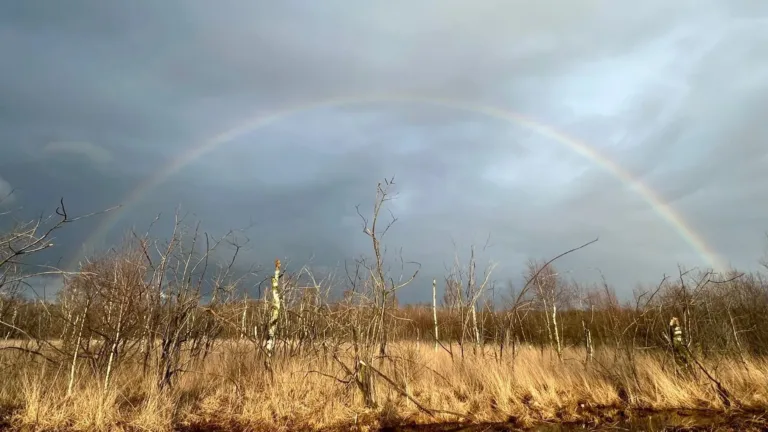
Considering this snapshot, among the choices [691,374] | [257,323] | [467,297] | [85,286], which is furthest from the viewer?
[467,297]

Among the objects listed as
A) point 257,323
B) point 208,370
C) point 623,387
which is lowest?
point 623,387

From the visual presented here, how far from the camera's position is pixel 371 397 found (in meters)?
9.90

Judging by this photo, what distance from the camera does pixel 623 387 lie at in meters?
11.3

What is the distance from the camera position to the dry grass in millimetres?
8484

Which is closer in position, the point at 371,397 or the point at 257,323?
the point at 371,397

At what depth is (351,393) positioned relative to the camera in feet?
32.8

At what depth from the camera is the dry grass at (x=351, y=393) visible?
27.8ft

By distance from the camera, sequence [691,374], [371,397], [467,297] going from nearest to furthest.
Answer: [371,397], [691,374], [467,297]

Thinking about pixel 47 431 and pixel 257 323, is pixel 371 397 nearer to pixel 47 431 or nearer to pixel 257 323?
pixel 257 323

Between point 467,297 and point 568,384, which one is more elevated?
point 467,297

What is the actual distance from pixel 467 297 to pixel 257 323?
18.7 ft

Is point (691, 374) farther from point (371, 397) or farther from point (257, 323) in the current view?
point (257, 323)

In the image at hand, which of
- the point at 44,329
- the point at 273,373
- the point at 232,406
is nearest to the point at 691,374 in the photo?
the point at 273,373

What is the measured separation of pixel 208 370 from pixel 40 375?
3316 millimetres
